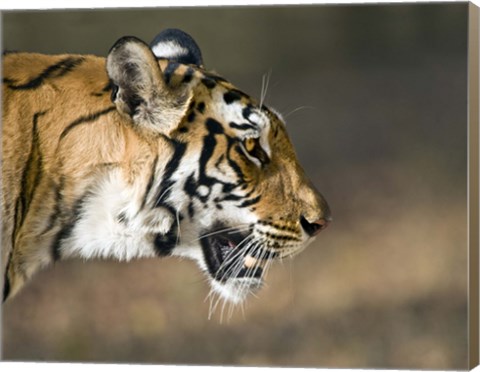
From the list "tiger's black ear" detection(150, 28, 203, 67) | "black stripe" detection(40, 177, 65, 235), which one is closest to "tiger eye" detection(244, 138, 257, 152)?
"tiger's black ear" detection(150, 28, 203, 67)

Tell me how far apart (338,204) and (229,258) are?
0.55 meters

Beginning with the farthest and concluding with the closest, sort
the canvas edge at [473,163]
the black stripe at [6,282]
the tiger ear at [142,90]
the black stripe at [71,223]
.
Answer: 1. the canvas edge at [473,163]
2. the black stripe at [6,282]
3. the black stripe at [71,223]
4. the tiger ear at [142,90]

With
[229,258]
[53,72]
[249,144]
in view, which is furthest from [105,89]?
[229,258]

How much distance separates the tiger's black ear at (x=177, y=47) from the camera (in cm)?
412

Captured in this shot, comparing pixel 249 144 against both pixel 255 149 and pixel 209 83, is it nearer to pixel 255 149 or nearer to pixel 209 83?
pixel 255 149

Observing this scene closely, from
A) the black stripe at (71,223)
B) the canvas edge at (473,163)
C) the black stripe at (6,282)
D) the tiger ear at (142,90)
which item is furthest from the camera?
the canvas edge at (473,163)

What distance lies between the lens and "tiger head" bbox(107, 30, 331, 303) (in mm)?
3814

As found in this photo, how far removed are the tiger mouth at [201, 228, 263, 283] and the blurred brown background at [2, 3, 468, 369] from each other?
0.14 m

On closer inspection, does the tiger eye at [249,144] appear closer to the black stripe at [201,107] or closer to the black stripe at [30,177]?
the black stripe at [201,107]

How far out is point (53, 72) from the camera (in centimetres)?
394

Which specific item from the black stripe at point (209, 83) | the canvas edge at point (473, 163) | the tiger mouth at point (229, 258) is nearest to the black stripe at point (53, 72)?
the black stripe at point (209, 83)

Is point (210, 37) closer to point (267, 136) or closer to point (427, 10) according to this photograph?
point (267, 136)

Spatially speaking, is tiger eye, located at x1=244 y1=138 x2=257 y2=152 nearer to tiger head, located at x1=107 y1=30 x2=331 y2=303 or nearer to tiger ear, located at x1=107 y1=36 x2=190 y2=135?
tiger head, located at x1=107 y1=30 x2=331 y2=303

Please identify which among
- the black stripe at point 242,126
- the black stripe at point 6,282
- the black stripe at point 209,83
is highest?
the black stripe at point 209,83
